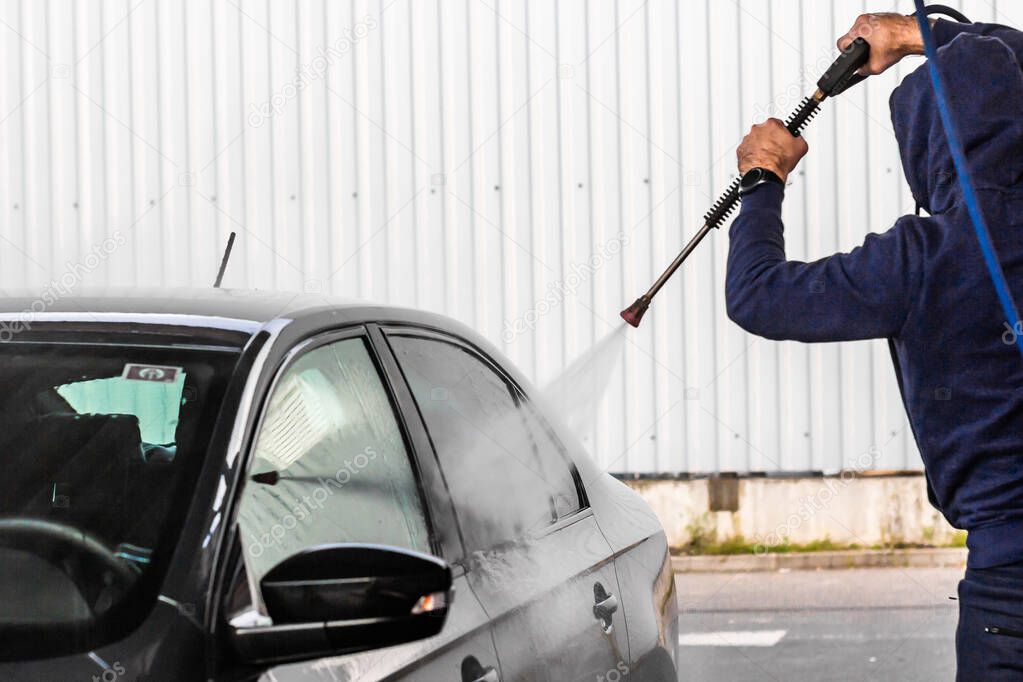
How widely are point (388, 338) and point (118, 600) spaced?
0.98m

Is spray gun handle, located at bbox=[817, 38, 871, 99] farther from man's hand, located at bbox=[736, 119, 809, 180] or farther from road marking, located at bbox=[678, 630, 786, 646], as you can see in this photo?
road marking, located at bbox=[678, 630, 786, 646]

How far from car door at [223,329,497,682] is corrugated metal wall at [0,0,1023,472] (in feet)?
20.8

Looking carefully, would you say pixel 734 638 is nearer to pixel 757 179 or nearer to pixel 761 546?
pixel 761 546

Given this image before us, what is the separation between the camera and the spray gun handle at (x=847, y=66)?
275 centimetres

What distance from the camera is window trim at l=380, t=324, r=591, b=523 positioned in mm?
2830

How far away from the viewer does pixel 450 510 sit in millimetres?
2598

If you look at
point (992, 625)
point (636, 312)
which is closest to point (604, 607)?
point (636, 312)

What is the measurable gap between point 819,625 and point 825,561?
167cm

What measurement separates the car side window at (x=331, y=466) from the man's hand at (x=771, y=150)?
2.92 ft

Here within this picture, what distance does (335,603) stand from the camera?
185 centimetres

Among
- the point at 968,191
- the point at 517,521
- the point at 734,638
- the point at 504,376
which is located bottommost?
the point at 734,638

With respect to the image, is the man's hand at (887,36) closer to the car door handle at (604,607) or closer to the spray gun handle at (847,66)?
the spray gun handle at (847,66)

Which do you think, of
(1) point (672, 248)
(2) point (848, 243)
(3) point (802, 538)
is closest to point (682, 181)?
(1) point (672, 248)

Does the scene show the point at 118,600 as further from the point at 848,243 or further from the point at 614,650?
the point at 848,243
